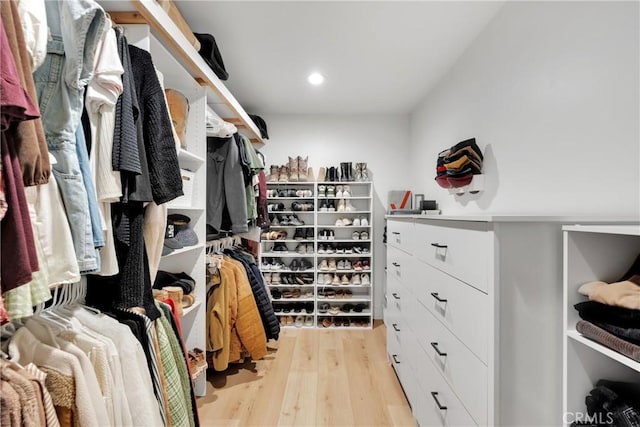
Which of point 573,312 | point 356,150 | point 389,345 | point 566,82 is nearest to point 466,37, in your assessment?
point 566,82

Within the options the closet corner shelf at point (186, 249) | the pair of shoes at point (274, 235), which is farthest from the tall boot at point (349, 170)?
the closet corner shelf at point (186, 249)

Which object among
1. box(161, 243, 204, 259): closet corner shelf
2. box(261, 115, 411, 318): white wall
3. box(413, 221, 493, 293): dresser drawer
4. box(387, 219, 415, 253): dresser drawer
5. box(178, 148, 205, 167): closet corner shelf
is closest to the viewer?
box(413, 221, 493, 293): dresser drawer

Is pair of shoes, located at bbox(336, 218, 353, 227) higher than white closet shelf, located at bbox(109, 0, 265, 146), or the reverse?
white closet shelf, located at bbox(109, 0, 265, 146)

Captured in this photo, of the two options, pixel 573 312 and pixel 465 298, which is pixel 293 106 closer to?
pixel 465 298

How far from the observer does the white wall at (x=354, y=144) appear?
3309mm

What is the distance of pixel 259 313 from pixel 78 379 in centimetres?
152

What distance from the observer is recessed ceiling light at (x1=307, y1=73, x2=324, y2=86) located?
2402 mm

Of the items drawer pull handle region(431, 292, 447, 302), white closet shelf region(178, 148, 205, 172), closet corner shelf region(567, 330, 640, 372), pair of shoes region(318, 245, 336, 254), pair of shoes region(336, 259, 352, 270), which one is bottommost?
pair of shoes region(336, 259, 352, 270)

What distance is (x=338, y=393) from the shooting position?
1.91m

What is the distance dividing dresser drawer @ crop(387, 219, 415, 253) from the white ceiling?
1.21m

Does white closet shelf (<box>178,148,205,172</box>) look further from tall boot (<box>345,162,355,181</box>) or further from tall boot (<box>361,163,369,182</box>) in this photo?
tall boot (<box>361,163,369,182</box>)

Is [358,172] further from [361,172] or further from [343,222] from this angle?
[343,222]

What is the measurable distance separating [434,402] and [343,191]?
2.15 metres

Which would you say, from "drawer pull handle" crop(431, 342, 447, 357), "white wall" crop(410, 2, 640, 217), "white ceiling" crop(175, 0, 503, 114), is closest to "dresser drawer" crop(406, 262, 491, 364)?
"drawer pull handle" crop(431, 342, 447, 357)
